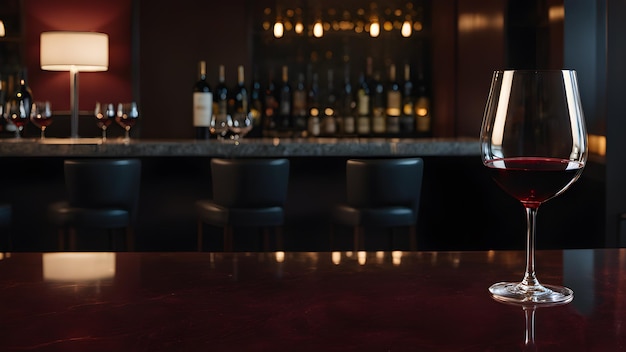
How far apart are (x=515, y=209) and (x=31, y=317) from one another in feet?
11.8

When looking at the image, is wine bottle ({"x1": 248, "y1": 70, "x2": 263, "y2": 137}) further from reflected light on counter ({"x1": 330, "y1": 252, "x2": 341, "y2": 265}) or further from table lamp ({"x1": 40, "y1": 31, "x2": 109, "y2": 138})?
reflected light on counter ({"x1": 330, "y1": 252, "x2": 341, "y2": 265})

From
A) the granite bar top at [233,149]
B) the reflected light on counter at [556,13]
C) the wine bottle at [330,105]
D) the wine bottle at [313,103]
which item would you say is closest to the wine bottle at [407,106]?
the wine bottle at [330,105]

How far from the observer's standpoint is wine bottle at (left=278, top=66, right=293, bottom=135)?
19.6 feet

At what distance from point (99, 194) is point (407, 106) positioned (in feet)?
10.5

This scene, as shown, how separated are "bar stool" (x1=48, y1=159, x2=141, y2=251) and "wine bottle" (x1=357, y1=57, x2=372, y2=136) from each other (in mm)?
2753

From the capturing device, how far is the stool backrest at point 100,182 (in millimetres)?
3352

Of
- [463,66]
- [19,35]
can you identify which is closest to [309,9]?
[463,66]

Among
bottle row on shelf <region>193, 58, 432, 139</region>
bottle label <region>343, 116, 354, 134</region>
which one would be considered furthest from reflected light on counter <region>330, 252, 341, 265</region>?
bottle label <region>343, 116, 354, 134</region>

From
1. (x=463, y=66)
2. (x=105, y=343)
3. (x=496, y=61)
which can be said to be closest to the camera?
(x=105, y=343)

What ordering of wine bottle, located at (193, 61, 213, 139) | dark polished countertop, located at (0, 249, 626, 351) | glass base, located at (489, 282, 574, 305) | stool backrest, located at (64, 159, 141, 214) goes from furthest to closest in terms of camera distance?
wine bottle, located at (193, 61, 213, 139) → stool backrest, located at (64, 159, 141, 214) → glass base, located at (489, 282, 574, 305) → dark polished countertop, located at (0, 249, 626, 351)

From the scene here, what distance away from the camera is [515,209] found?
4.05 meters

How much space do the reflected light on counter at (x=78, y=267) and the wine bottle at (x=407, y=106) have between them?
17.2ft

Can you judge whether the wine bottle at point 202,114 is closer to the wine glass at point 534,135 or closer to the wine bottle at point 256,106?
the wine bottle at point 256,106

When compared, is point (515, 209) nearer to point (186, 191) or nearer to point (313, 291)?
point (186, 191)
